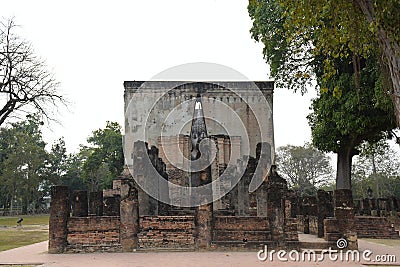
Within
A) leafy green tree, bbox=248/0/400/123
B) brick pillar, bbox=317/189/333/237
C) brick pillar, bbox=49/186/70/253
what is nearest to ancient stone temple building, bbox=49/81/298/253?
brick pillar, bbox=49/186/70/253

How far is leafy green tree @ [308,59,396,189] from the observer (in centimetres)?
1678

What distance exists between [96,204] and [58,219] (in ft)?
16.8

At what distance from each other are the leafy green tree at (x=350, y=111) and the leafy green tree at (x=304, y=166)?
85.9ft

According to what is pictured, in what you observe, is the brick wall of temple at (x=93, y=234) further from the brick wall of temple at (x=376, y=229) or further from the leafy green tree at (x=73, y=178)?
the leafy green tree at (x=73, y=178)

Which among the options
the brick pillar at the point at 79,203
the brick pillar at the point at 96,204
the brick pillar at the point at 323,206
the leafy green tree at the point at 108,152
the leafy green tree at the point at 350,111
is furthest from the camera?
the leafy green tree at the point at 108,152

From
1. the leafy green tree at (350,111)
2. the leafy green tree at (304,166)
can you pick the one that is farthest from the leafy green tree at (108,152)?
the leafy green tree at (350,111)

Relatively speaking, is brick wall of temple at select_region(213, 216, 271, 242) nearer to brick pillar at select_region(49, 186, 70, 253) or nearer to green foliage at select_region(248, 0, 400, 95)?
brick pillar at select_region(49, 186, 70, 253)

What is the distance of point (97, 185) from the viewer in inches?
1912

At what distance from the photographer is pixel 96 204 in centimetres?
1794

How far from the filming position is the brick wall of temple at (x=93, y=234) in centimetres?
1275

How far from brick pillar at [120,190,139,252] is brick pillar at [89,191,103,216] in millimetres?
5069

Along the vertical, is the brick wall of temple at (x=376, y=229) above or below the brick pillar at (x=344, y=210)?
below

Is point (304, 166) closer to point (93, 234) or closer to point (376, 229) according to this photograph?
point (376, 229)

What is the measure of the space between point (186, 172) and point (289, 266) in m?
13.5
